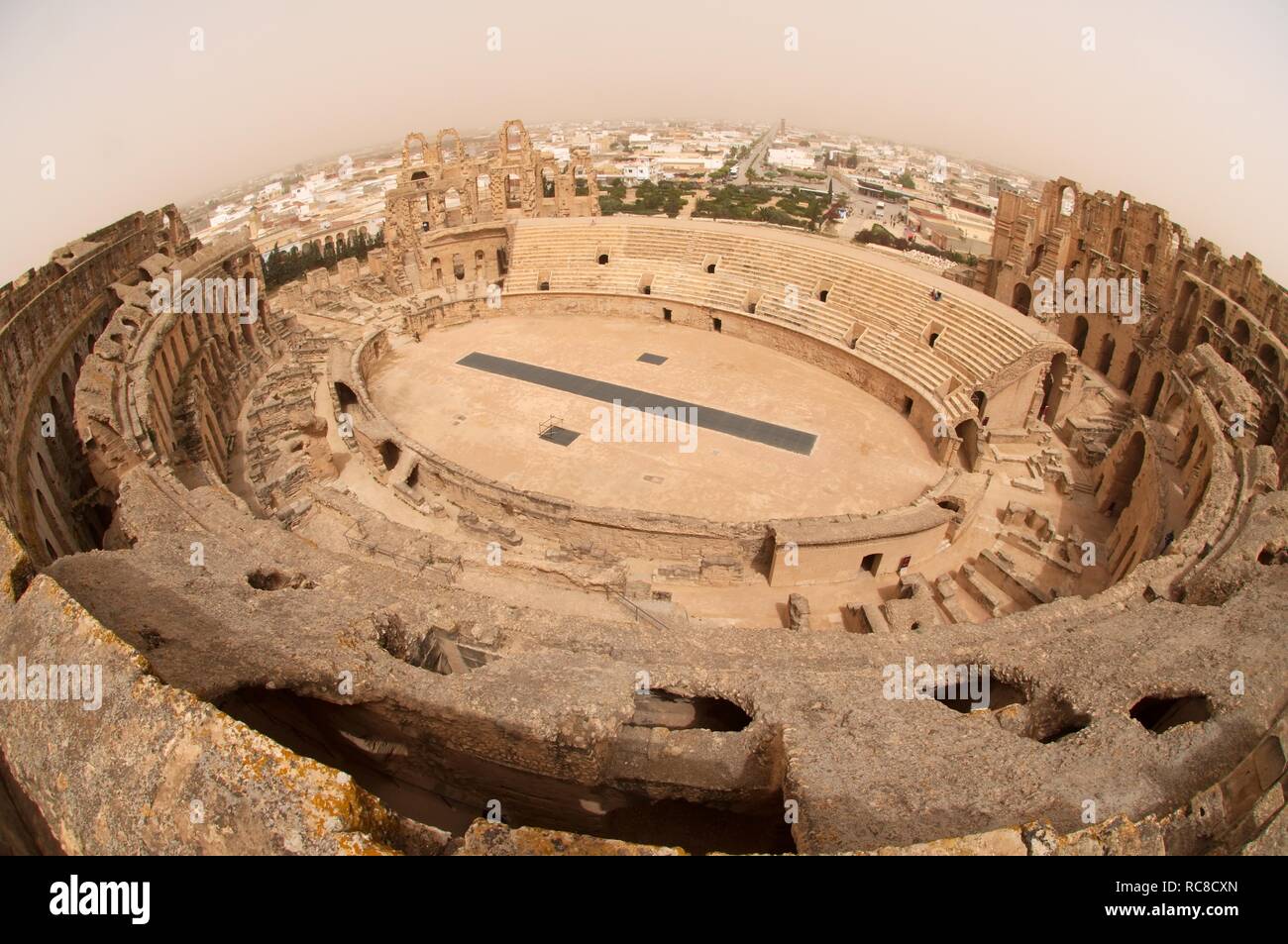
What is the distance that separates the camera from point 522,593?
41.9 feet

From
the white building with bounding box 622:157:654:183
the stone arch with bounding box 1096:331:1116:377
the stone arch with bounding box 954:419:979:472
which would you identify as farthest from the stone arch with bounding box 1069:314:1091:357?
the white building with bounding box 622:157:654:183

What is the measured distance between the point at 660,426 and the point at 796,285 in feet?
→ 32.7

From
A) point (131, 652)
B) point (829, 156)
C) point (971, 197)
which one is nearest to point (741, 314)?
point (131, 652)

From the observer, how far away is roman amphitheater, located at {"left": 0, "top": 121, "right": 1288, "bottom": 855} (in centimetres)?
641

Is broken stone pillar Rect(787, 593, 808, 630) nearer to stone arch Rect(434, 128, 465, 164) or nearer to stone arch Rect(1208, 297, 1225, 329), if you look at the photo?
stone arch Rect(1208, 297, 1225, 329)

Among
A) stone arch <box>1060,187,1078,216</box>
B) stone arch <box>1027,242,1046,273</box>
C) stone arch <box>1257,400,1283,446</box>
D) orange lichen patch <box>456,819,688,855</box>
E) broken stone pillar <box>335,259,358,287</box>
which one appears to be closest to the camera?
orange lichen patch <box>456,819,688,855</box>

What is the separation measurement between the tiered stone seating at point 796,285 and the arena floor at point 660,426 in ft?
5.16

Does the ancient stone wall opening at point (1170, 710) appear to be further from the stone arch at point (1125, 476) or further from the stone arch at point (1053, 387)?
the stone arch at point (1053, 387)

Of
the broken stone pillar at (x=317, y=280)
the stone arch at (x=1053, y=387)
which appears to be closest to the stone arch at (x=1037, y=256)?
the stone arch at (x=1053, y=387)

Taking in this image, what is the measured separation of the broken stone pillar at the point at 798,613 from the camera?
46.0 feet

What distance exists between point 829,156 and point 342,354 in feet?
310

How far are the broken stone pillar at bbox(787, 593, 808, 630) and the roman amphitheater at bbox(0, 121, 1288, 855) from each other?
97 millimetres

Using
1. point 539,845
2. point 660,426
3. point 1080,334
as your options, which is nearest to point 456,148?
point 660,426

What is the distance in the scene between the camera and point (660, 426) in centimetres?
2094
